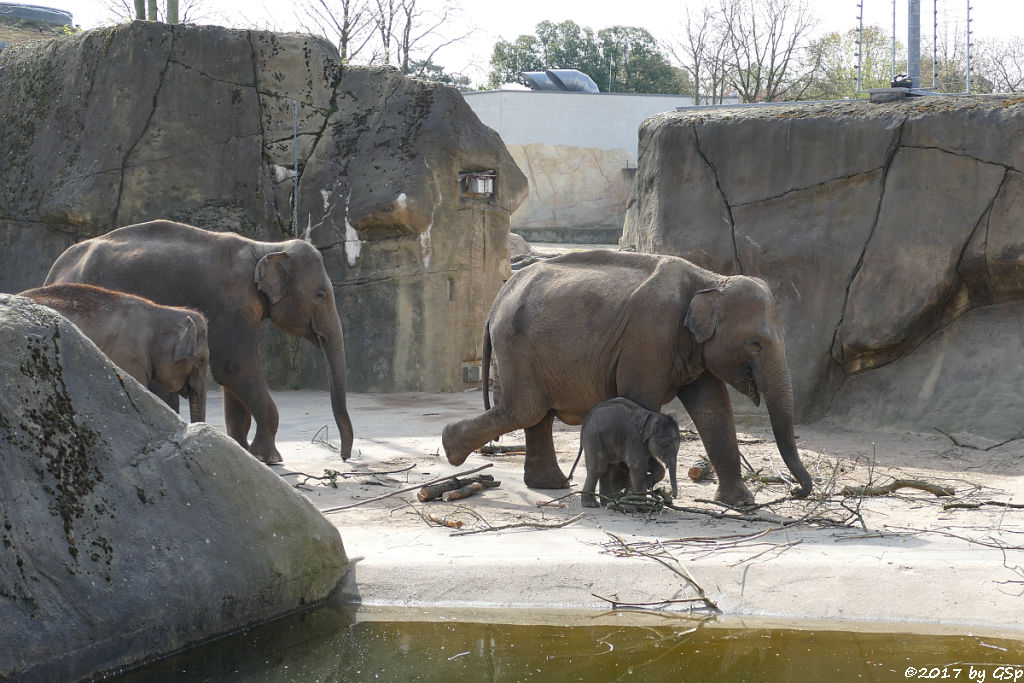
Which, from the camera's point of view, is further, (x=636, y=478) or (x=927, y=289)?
(x=927, y=289)

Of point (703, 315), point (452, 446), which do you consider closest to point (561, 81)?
point (452, 446)

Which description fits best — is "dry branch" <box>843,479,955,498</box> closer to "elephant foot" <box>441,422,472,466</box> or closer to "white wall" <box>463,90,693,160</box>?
"elephant foot" <box>441,422,472,466</box>

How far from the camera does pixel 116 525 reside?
4457 millimetres

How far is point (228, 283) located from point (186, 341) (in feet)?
5.13

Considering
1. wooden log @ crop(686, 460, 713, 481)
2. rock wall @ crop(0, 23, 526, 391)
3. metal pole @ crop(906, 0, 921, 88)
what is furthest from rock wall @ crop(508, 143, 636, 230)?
Result: wooden log @ crop(686, 460, 713, 481)

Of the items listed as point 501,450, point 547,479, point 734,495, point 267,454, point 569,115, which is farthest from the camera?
point 569,115

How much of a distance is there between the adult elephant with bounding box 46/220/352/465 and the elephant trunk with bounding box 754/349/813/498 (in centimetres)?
324

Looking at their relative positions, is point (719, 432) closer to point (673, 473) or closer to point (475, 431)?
point (673, 473)

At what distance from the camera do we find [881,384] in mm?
9531

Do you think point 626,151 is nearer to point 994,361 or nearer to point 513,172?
point 513,172

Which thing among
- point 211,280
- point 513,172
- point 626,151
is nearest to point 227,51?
point 513,172

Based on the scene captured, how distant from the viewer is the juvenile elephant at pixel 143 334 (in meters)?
6.55

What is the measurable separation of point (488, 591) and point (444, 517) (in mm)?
1385

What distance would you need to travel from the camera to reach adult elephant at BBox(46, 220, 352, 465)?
822 centimetres
